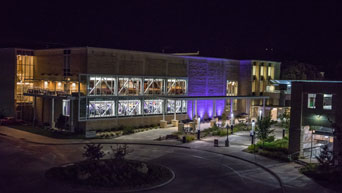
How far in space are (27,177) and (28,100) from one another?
29.3 m

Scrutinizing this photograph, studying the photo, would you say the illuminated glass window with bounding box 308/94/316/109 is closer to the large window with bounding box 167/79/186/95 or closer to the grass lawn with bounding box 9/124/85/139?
the grass lawn with bounding box 9/124/85/139

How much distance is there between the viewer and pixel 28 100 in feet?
163

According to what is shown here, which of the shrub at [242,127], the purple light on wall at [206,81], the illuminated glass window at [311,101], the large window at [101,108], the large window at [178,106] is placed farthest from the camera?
the purple light on wall at [206,81]

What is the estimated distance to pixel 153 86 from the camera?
4812cm

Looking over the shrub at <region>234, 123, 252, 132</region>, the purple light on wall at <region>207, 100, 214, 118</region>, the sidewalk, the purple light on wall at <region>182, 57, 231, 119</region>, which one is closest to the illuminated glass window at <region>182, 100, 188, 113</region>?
the purple light on wall at <region>182, 57, 231, 119</region>

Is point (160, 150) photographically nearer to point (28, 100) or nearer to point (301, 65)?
point (28, 100)

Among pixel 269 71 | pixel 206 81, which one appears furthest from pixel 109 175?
pixel 269 71

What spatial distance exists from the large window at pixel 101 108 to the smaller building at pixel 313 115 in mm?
21642

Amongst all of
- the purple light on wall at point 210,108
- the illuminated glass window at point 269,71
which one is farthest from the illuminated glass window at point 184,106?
the illuminated glass window at point 269,71

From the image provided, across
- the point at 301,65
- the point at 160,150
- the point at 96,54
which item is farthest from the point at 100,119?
the point at 301,65

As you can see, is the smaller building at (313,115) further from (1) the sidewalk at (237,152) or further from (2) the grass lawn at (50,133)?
(2) the grass lawn at (50,133)

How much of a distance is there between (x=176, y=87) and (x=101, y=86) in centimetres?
1248

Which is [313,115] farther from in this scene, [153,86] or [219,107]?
[219,107]

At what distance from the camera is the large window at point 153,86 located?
155 feet
